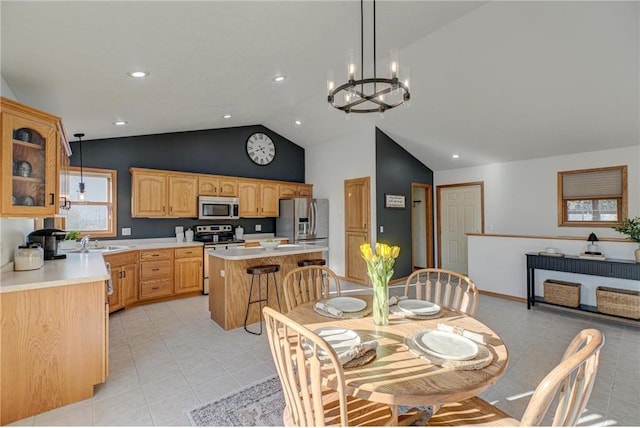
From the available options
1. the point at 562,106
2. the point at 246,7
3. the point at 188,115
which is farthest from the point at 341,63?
the point at 562,106

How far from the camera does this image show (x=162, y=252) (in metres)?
4.66

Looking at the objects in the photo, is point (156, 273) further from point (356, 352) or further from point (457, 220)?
point (457, 220)

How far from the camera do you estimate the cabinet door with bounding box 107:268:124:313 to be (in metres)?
3.97

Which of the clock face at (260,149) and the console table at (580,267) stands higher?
the clock face at (260,149)

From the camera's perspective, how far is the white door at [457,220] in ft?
20.2

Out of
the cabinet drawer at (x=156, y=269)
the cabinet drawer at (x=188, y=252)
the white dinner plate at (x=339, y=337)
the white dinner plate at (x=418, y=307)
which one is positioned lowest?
the cabinet drawer at (x=156, y=269)

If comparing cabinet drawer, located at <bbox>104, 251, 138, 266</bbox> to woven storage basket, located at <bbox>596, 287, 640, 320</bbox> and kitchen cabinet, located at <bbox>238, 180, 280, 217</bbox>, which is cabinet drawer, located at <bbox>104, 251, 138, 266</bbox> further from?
woven storage basket, located at <bbox>596, 287, 640, 320</bbox>

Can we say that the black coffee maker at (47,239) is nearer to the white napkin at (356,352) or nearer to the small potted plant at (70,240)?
the small potted plant at (70,240)

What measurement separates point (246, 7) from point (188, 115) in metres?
2.69


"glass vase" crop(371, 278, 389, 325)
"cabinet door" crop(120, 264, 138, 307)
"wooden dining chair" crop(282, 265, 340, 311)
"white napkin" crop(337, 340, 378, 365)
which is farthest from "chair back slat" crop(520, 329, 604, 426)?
"cabinet door" crop(120, 264, 138, 307)

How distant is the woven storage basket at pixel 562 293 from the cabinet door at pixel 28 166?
5499 millimetres

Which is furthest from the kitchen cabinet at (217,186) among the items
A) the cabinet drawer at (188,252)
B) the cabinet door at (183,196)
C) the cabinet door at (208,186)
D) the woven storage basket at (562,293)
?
the woven storage basket at (562,293)

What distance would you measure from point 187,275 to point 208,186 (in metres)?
1.55

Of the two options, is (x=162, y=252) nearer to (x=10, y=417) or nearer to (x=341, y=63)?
(x=10, y=417)
